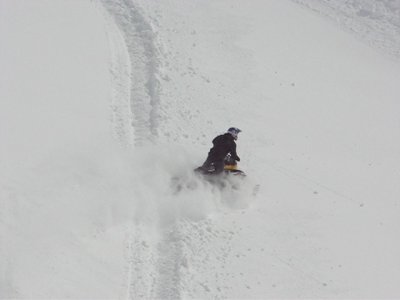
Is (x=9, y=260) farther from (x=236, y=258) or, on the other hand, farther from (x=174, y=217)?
(x=236, y=258)

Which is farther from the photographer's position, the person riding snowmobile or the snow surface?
the person riding snowmobile

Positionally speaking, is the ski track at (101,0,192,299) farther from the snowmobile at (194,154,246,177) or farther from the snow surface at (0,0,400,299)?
the snowmobile at (194,154,246,177)

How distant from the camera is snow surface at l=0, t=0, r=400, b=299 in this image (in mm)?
8820

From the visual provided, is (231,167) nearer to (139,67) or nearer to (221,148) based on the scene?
(221,148)

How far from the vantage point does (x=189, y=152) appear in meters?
11.8

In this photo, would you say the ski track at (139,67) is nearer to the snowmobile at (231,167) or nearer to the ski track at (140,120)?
the ski track at (140,120)

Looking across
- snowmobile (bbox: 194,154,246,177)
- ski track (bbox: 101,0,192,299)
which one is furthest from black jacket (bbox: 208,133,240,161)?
ski track (bbox: 101,0,192,299)

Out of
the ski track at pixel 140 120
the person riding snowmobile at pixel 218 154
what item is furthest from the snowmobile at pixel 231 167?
the ski track at pixel 140 120

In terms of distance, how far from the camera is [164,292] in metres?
8.43

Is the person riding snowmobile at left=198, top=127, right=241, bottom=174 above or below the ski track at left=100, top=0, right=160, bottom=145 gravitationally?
below

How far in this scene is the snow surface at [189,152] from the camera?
8.82 meters

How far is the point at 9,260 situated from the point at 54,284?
0.75m

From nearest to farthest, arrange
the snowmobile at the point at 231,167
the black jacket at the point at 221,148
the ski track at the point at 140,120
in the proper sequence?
the ski track at the point at 140,120 → the black jacket at the point at 221,148 → the snowmobile at the point at 231,167

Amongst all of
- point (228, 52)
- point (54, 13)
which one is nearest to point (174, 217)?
point (228, 52)
